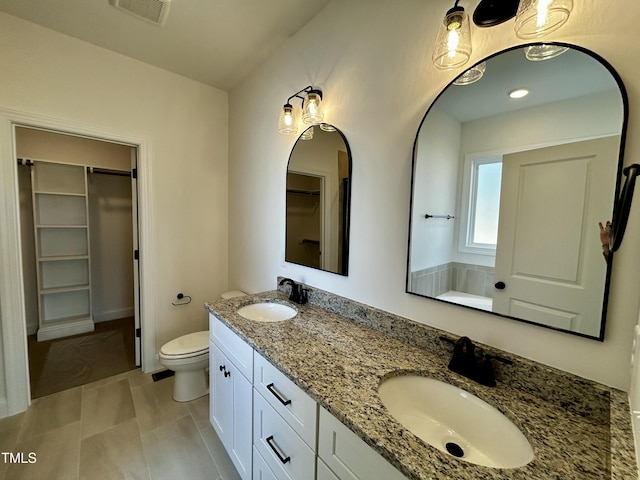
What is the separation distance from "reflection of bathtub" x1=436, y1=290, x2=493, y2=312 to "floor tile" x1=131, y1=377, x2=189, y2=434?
199cm

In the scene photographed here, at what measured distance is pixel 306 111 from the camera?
1.60 m

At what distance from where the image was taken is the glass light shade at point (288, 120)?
1.72 m

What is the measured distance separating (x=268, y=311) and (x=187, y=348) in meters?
0.80

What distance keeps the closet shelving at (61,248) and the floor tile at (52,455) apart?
1709 millimetres

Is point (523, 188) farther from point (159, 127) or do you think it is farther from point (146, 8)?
point (159, 127)

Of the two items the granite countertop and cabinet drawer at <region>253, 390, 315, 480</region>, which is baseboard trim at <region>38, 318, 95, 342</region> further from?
cabinet drawer at <region>253, 390, 315, 480</region>

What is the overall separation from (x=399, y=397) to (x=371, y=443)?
323mm

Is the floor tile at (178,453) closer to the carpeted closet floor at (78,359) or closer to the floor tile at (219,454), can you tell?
the floor tile at (219,454)

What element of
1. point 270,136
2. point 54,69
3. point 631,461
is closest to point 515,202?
point 631,461

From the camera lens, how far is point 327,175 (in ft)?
5.39

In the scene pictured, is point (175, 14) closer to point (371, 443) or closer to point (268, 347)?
point (268, 347)

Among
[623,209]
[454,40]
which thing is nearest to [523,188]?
[623,209]

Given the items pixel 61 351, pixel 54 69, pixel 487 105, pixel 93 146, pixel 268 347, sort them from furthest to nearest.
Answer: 1. pixel 93 146
2. pixel 61 351
3. pixel 54 69
4. pixel 268 347
5. pixel 487 105

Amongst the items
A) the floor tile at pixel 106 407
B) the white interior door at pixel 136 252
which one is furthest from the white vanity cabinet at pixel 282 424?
the white interior door at pixel 136 252
